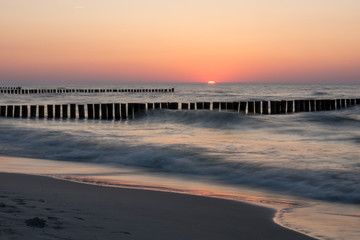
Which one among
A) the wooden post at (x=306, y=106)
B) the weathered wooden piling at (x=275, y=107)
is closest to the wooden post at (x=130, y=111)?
the weathered wooden piling at (x=275, y=107)

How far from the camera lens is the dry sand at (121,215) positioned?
10.5 feet


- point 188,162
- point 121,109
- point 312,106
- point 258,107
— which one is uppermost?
point 188,162

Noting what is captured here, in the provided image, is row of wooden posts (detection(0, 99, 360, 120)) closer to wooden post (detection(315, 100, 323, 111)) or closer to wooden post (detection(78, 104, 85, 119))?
wooden post (detection(78, 104, 85, 119))

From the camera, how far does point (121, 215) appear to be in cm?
393

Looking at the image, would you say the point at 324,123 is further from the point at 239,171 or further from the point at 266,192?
the point at 266,192

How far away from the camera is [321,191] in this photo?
578 centimetres

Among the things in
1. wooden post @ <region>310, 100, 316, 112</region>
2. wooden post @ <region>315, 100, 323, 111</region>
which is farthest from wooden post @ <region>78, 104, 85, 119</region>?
wooden post @ <region>315, 100, 323, 111</region>

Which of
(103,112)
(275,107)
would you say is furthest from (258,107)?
(103,112)

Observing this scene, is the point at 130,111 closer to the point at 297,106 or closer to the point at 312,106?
the point at 297,106

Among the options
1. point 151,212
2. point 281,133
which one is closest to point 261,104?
point 281,133

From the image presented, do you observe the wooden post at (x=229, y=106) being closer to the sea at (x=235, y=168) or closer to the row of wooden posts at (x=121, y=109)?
the row of wooden posts at (x=121, y=109)

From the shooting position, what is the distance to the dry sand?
320 cm

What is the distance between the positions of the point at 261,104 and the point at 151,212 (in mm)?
20969

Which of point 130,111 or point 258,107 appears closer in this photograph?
point 130,111
